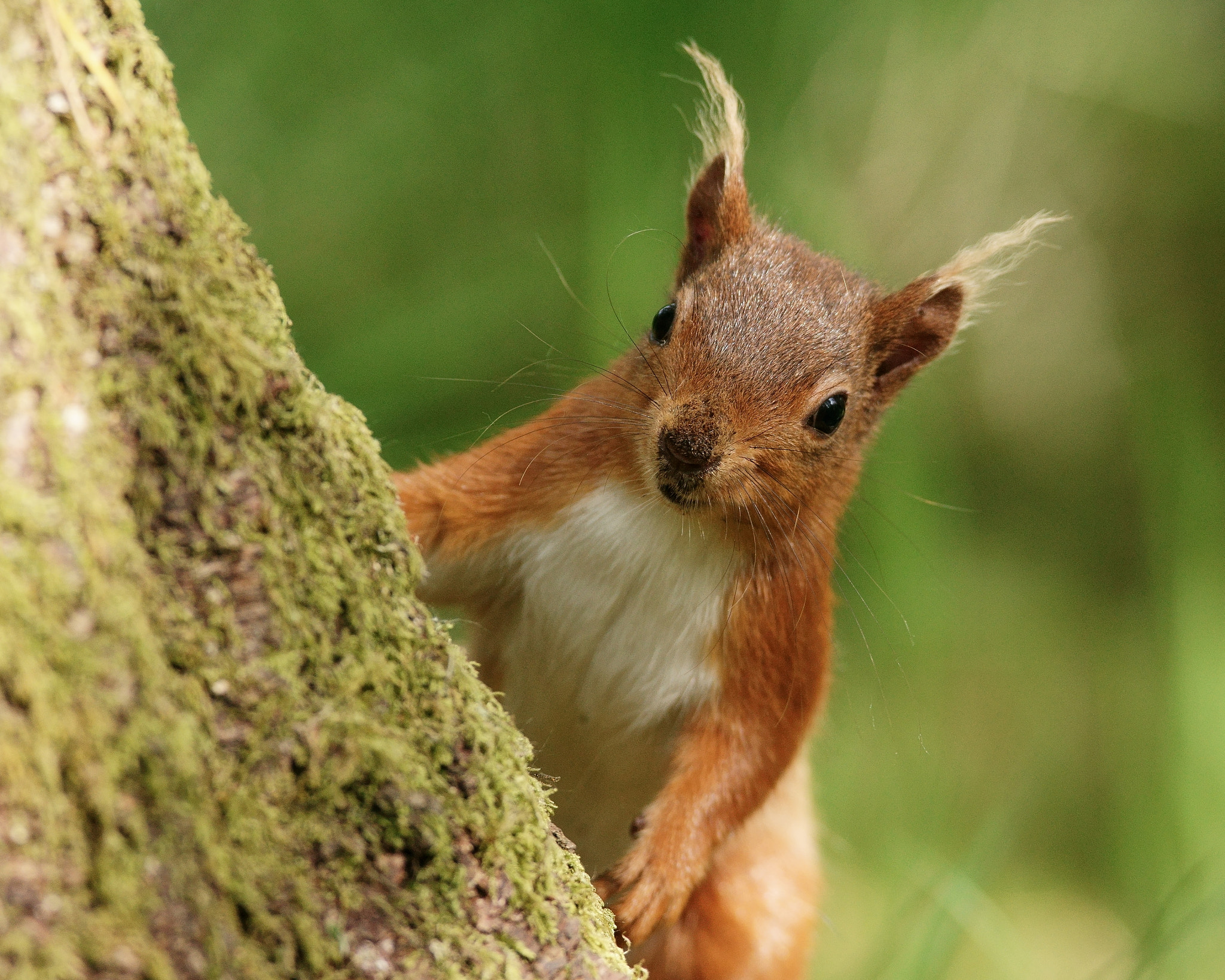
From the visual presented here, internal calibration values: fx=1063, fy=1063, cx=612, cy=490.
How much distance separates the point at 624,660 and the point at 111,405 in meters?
1.98

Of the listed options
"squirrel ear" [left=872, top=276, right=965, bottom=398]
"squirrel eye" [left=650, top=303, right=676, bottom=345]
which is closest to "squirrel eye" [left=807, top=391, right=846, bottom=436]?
Answer: "squirrel ear" [left=872, top=276, right=965, bottom=398]

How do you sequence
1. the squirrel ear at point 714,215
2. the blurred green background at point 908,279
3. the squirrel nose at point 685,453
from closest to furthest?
Answer: the squirrel nose at point 685,453
the squirrel ear at point 714,215
the blurred green background at point 908,279

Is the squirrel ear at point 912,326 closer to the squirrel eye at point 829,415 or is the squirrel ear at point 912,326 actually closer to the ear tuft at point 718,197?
the squirrel eye at point 829,415

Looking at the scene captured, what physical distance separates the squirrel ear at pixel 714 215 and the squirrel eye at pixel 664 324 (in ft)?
1.06

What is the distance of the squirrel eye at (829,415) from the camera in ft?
9.52

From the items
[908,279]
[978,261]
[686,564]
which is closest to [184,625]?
[686,564]

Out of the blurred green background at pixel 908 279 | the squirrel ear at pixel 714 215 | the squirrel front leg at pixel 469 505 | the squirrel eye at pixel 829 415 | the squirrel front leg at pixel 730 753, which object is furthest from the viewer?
the blurred green background at pixel 908 279

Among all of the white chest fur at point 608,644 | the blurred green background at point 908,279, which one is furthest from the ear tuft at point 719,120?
the white chest fur at point 608,644

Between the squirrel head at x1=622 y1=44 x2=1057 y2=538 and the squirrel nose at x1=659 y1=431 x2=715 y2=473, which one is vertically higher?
the squirrel head at x1=622 y1=44 x2=1057 y2=538

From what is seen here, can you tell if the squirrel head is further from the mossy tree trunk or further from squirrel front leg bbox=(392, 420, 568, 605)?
the mossy tree trunk

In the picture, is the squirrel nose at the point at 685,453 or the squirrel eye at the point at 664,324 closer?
the squirrel nose at the point at 685,453

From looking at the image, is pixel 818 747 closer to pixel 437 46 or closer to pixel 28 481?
pixel 437 46

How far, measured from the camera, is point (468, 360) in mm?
4461

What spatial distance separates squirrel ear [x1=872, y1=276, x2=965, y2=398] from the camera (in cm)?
323
